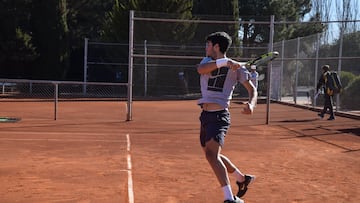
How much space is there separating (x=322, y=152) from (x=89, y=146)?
4.84 meters

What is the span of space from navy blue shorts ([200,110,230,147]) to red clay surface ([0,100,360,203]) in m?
1.04

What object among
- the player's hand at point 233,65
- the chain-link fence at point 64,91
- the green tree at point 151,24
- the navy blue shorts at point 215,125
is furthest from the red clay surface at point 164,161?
the chain-link fence at point 64,91

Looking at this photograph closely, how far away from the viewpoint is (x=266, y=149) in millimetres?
10766

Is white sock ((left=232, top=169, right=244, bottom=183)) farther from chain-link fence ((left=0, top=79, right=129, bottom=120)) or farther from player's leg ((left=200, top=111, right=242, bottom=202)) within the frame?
chain-link fence ((left=0, top=79, right=129, bottom=120))

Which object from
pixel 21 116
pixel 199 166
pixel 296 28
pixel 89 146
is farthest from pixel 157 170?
pixel 296 28

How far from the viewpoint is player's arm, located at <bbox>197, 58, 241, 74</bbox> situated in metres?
5.22

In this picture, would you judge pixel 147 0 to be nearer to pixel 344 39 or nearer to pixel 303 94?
pixel 303 94

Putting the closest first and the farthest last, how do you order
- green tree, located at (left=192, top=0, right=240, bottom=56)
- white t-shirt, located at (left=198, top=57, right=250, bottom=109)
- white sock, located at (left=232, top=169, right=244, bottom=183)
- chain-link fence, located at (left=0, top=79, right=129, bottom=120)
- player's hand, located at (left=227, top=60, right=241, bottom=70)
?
player's hand, located at (left=227, top=60, right=241, bottom=70)
white t-shirt, located at (left=198, top=57, right=250, bottom=109)
white sock, located at (left=232, top=169, right=244, bottom=183)
chain-link fence, located at (left=0, top=79, right=129, bottom=120)
green tree, located at (left=192, top=0, right=240, bottom=56)

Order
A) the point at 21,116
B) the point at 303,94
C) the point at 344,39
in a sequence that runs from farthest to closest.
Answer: the point at 303,94 → the point at 344,39 → the point at 21,116

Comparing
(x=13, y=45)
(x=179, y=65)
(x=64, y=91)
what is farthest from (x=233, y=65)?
(x=13, y=45)

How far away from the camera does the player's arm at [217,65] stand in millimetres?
5220

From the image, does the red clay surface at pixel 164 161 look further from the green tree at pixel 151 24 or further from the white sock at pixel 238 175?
the green tree at pixel 151 24

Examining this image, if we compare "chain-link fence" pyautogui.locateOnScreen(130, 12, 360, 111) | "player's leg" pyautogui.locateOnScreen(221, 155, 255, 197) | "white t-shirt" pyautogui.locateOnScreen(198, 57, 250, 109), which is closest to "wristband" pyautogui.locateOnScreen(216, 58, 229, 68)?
"white t-shirt" pyautogui.locateOnScreen(198, 57, 250, 109)

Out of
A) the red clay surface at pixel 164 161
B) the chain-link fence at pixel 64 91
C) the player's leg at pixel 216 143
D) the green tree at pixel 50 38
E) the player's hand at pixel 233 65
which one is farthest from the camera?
the green tree at pixel 50 38
